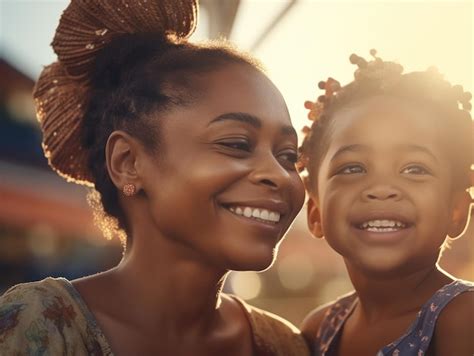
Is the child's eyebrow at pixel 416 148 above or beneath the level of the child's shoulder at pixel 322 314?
above

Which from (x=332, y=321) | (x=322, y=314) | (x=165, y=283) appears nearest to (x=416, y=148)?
(x=332, y=321)

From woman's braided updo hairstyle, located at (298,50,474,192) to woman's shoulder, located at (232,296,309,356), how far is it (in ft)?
2.31

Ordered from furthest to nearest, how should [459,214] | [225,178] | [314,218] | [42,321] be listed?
[314,218]
[459,214]
[225,178]
[42,321]

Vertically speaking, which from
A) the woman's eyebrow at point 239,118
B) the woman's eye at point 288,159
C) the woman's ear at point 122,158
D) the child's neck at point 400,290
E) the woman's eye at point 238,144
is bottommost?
the woman's ear at point 122,158

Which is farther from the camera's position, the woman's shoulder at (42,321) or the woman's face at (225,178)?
the woman's face at (225,178)

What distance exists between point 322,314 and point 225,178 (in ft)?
4.48

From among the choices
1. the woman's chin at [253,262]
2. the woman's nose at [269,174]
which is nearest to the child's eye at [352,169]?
the woman's nose at [269,174]

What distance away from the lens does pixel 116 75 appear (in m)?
2.83

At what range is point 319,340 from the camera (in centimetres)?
329

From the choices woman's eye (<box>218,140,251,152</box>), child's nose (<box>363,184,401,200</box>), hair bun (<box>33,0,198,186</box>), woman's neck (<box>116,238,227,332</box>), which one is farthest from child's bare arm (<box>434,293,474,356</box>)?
hair bun (<box>33,0,198,186</box>)

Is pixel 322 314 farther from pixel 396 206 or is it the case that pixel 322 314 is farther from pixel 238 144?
pixel 238 144

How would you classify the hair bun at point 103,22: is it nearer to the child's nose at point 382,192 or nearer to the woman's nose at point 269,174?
the woman's nose at point 269,174

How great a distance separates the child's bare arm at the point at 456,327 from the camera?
2561 mm

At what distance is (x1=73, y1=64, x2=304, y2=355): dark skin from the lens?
96.4 inches
